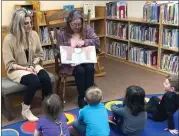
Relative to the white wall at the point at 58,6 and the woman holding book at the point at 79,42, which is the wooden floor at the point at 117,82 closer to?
the woman holding book at the point at 79,42

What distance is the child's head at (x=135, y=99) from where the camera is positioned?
6.93ft

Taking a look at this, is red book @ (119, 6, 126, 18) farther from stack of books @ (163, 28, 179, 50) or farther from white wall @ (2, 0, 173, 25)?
stack of books @ (163, 28, 179, 50)

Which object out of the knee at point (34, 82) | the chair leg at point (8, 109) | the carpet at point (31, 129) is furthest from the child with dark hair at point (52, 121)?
the chair leg at point (8, 109)

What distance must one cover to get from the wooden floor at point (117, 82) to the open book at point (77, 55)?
1.60 feet

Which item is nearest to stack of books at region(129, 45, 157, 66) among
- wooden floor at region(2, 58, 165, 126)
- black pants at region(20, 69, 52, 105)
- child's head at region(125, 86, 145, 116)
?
wooden floor at region(2, 58, 165, 126)

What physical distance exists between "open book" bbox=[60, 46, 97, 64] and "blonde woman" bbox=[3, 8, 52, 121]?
298 millimetres

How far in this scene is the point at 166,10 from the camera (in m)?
3.73

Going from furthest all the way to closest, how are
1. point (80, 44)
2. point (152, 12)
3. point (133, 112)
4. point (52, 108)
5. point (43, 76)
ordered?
point (152, 12)
point (80, 44)
point (43, 76)
point (133, 112)
point (52, 108)

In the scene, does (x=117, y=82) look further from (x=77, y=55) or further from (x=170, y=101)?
(x=170, y=101)

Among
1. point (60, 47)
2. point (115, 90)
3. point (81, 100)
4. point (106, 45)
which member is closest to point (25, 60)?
point (60, 47)

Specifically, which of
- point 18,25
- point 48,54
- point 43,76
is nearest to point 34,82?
point 43,76

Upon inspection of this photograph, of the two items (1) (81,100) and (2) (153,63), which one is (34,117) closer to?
(1) (81,100)

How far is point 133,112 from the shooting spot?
2148 millimetres

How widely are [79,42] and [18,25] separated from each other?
26.3 inches
